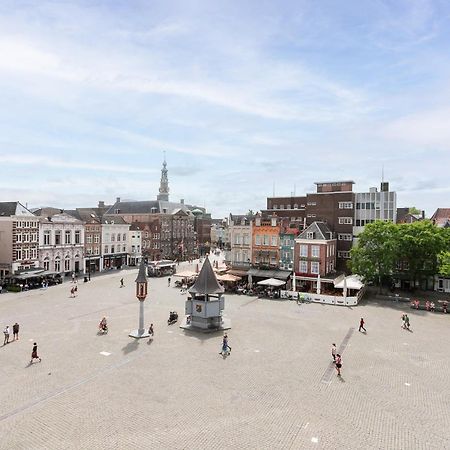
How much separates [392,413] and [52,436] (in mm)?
15977

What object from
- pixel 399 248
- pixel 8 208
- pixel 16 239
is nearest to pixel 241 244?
pixel 399 248

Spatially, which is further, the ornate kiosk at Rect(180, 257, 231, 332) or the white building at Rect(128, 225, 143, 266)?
the white building at Rect(128, 225, 143, 266)

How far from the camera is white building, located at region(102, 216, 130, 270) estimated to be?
3007 inches

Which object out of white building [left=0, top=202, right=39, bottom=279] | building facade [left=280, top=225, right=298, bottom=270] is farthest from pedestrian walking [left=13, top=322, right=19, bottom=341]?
A: building facade [left=280, top=225, right=298, bottom=270]

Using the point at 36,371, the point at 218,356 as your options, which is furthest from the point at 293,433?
the point at 36,371

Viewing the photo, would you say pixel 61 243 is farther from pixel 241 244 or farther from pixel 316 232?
pixel 316 232

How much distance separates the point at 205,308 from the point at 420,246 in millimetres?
30109

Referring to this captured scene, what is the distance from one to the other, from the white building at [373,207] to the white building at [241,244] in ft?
52.4

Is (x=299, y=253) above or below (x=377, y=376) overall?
above

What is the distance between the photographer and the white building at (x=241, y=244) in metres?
58.5

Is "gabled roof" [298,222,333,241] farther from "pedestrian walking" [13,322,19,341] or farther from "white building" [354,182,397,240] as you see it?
"pedestrian walking" [13,322,19,341]

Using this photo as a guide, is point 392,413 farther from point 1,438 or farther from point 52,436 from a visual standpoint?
point 1,438

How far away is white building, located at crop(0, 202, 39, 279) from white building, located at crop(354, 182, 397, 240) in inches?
2006

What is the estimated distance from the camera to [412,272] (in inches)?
1882
